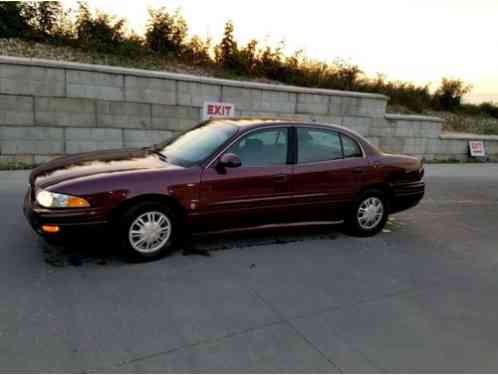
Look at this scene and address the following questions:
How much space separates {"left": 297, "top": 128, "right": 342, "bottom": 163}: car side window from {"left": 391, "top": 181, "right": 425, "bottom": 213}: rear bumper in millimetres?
1083

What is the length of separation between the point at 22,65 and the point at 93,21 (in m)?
3.89

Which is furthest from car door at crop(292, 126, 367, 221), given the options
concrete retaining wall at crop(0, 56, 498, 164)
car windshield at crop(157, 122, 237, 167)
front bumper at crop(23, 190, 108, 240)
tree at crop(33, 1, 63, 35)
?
tree at crop(33, 1, 63, 35)

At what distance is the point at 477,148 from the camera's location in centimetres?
1459

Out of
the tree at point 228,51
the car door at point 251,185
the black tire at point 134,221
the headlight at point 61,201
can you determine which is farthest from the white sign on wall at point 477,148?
the headlight at point 61,201

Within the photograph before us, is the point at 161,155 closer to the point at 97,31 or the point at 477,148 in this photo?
the point at 97,31

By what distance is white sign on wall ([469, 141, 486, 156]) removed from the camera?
569 inches

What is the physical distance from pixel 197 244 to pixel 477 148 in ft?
42.0

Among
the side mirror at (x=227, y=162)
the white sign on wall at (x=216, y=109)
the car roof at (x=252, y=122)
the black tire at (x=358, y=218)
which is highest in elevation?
the white sign on wall at (x=216, y=109)

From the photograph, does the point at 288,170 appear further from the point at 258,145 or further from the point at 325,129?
the point at 325,129

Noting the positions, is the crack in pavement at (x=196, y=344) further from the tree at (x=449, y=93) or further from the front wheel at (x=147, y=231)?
the tree at (x=449, y=93)

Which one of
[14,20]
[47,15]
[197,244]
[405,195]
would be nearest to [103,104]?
[47,15]

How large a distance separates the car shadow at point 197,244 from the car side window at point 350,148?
109 cm

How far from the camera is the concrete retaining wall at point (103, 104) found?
856cm

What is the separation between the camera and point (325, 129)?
5594 mm
